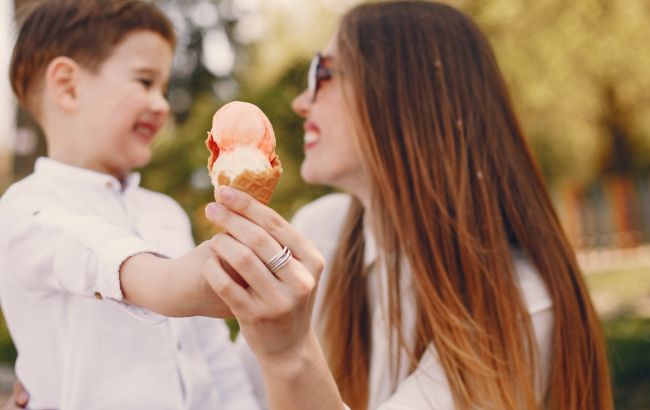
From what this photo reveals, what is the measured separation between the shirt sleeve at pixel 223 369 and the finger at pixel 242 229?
3.41 ft

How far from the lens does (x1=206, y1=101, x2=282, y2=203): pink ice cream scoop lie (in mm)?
1272

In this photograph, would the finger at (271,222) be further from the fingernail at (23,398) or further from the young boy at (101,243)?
the fingernail at (23,398)

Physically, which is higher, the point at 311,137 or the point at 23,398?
the point at 311,137

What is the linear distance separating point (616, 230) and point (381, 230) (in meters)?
17.9

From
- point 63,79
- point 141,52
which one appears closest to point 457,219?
→ point 141,52

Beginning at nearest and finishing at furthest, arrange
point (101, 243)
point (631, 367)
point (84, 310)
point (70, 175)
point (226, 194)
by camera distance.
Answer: point (226, 194) < point (101, 243) < point (84, 310) < point (70, 175) < point (631, 367)

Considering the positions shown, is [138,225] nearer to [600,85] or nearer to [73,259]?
[73,259]

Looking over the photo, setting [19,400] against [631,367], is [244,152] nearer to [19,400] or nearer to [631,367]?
[19,400]

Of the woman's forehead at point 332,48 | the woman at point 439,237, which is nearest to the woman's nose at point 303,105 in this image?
the woman at point 439,237

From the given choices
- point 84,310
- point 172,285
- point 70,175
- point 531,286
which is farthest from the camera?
point 531,286

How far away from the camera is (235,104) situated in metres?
1.38

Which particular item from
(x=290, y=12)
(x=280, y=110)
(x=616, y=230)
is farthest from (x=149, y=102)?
(x=616, y=230)

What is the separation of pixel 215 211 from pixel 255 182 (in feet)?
0.32

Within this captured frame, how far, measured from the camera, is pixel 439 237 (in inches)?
89.7
